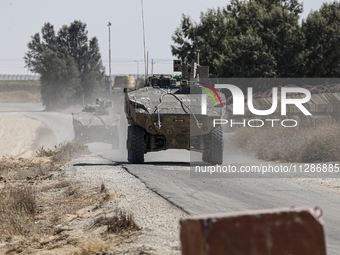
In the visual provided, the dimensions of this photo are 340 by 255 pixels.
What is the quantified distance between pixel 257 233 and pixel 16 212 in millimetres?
6142

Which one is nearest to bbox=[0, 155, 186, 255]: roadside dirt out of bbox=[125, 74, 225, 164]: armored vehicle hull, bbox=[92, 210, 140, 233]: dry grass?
bbox=[92, 210, 140, 233]: dry grass

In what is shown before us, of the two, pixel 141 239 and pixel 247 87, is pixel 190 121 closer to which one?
pixel 141 239

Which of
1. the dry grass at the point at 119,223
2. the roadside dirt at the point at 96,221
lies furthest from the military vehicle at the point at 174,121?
the dry grass at the point at 119,223

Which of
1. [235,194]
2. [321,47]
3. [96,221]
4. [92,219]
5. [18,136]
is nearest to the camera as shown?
[96,221]

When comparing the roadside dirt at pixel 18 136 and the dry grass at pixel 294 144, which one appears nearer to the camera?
the dry grass at pixel 294 144

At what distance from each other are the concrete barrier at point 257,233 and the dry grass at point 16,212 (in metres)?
5.17

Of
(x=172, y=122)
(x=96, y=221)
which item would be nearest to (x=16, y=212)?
(x=96, y=221)

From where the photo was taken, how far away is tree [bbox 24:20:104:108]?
70812 millimetres

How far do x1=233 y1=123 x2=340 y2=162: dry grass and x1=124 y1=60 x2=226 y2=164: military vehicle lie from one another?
9.75 ft

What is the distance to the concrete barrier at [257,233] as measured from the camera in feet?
8.89

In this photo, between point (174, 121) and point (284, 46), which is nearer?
point (174, 121)

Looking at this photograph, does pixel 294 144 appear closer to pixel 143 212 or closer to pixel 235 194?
pixel 235 194

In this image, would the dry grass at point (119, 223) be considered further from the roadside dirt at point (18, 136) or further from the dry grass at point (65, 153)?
the roadside dirt at point (18, 136)

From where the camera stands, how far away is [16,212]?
323 inches
